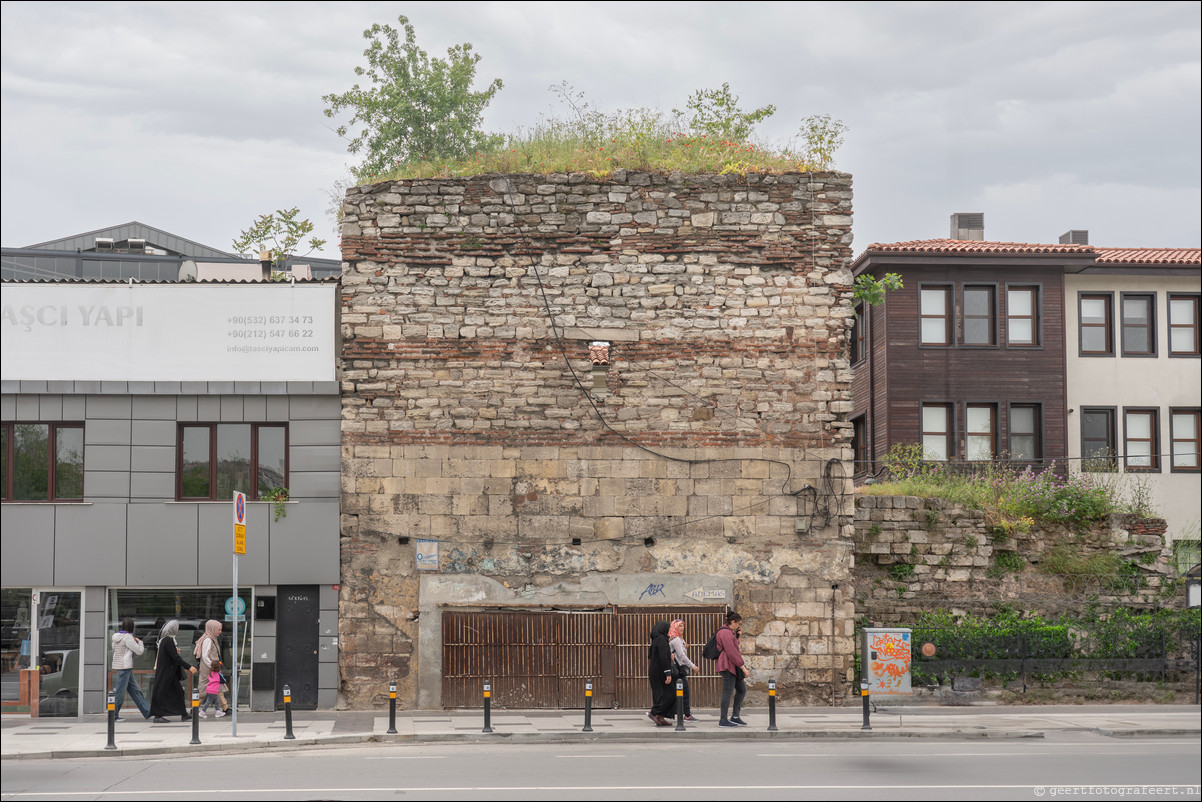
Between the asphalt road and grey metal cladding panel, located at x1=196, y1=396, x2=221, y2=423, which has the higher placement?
grey metal cladding panel, located at x1=196, y1=396, x2=221, y2=423

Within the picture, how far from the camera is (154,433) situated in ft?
57.8

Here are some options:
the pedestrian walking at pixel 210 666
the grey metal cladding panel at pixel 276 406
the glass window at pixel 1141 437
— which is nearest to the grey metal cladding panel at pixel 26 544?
the pedestrian walking at pixel 210 666

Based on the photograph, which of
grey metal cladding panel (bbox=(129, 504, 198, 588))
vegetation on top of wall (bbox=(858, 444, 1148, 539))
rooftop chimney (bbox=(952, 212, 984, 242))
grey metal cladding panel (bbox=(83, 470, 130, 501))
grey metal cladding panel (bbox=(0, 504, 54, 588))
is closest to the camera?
grey metal cladding panel (bbox=(0, 504, 54, 588))

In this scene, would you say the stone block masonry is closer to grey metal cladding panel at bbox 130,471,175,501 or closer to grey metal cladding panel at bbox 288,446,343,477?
grey metal cladding panel at bbox 288,446,343,477

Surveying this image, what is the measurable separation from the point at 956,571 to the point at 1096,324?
14.7 m

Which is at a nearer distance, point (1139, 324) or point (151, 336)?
point (151, 336)

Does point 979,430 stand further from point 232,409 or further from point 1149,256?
point 232,409

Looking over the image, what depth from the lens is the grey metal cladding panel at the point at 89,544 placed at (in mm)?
17172

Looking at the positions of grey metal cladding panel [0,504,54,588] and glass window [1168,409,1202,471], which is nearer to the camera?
grey metal cladding panel [0,504,54,588]

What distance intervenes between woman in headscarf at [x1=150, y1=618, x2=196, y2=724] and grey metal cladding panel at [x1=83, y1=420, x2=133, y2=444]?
326cm

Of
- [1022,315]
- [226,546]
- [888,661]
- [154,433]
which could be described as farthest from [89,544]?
[1022,315]

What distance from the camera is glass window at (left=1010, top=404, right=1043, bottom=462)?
98.0 feet

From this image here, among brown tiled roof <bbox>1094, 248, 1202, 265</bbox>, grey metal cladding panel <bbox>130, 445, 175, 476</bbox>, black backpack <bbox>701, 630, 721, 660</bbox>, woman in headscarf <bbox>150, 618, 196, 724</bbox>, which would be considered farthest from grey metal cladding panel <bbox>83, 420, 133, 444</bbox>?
brown tiled roof <bbox>1094, 248, 1202, 265</bbox>

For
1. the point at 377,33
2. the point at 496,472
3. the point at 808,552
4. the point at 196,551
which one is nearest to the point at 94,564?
the point at 196,551
